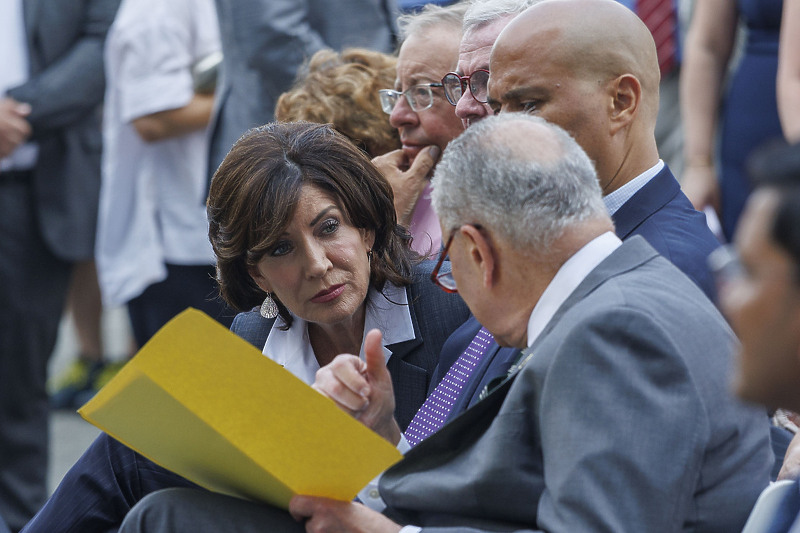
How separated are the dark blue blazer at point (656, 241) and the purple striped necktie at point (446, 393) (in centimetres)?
3

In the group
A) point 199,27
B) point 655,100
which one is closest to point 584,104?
point 655,100

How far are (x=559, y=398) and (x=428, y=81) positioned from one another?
5.80 feet

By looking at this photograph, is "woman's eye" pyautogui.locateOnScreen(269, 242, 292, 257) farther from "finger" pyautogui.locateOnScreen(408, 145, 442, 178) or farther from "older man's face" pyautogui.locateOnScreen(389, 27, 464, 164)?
"older man's face" pyautogui.locateOnScreen(389, 27, 464, 164)

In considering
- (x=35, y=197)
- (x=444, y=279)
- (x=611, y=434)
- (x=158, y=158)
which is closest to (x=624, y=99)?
(x=444, y=279)

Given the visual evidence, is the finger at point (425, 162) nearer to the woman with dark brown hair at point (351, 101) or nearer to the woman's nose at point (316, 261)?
the woman with dark brown hair at point (351, 101)

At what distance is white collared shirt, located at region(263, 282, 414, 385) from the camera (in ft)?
9.61

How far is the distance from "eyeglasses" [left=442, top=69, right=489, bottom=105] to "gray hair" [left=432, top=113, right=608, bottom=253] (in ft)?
3.20

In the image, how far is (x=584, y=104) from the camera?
260 cm

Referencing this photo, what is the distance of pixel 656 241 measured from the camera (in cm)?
248

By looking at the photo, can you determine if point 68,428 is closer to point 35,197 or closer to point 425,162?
point 35,197

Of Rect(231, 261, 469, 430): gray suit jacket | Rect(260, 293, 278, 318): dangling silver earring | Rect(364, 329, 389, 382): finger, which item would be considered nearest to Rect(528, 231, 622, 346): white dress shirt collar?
Rect(364, 329, 389, 382): finger

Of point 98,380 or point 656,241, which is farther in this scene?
point 98,380

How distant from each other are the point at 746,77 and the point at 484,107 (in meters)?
1.25

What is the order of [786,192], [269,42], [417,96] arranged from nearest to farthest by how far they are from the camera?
[786,192], [417,96], [269,42]
